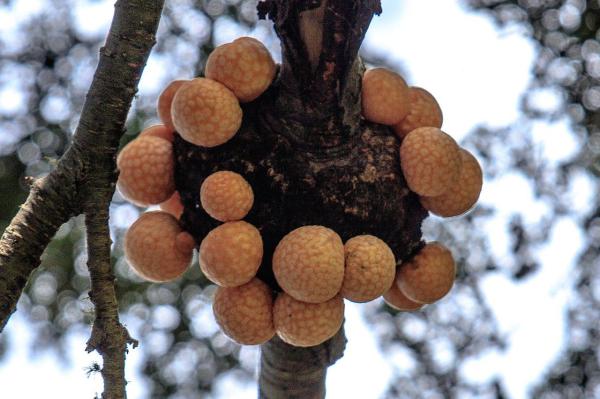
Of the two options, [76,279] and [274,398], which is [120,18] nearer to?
[274,398]

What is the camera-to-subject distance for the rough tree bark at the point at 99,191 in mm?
1133

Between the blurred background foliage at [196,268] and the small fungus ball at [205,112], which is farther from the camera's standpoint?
the blurred background foliage at [196,268]

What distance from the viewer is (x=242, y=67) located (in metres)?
1.29

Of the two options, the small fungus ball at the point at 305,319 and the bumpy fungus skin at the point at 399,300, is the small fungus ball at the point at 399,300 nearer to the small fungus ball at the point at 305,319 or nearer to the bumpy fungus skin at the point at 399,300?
the bumpy fungus skin at the point at 399,300

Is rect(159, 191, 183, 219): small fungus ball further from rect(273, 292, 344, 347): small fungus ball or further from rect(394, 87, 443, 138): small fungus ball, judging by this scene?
rect(394, 87, 443, 138): small fungus ball

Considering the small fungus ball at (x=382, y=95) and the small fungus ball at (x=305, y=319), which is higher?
the small fungus ball at (x=382, y=95)

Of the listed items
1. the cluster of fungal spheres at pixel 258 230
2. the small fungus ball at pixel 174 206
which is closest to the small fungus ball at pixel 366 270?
the cluster of fungal spheres at pixel 258 230

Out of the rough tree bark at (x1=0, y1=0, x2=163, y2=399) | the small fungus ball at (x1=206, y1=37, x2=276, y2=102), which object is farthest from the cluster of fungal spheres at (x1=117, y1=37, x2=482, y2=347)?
the rough tree bark at (x1=0, y1=0, x2=163, y2=399)

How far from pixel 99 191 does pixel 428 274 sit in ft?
2.21

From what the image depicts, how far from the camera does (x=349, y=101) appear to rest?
1.32 m

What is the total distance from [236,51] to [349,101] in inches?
9.3

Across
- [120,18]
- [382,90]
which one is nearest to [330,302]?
[382,90]

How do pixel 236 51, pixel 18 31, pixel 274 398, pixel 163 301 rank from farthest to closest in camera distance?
pixel 163 301, pixel 18 31, pixel 274 398, pixel 236 51

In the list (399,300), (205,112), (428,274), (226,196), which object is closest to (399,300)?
(399,300)
